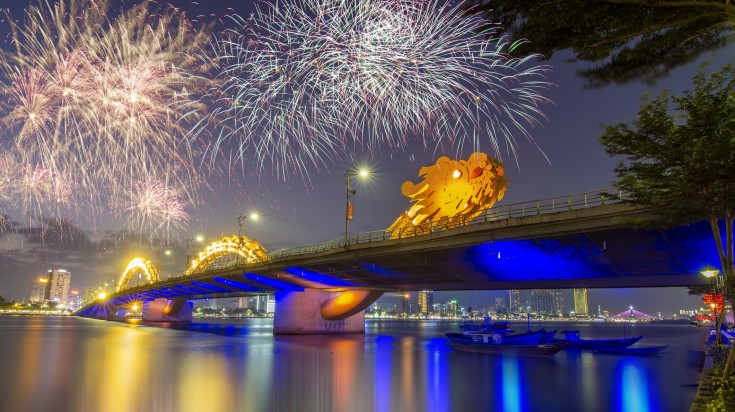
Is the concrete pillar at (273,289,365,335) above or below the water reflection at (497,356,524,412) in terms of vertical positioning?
above

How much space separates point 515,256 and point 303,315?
113 feet

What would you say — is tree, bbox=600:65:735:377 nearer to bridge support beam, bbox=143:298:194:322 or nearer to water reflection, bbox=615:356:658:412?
water reflection, bbox=615:356:658:412

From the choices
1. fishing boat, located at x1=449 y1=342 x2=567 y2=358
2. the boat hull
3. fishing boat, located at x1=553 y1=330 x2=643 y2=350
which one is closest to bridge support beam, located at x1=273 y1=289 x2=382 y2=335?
fishing boat, located at x1=449 y1=342 x2=567 y2=358

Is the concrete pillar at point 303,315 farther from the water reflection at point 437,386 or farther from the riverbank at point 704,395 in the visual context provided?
the riverbank at point 704,395

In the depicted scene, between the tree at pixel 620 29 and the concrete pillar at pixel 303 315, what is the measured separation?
56777 mm

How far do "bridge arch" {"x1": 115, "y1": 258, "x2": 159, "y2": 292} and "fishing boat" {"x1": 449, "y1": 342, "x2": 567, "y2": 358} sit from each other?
113720 mm

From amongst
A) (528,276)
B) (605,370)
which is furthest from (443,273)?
(605,370)

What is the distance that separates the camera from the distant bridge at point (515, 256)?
2878 centimetres

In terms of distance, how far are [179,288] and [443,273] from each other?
2982 inches

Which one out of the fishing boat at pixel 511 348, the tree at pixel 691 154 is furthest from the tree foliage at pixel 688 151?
the fishing boat at pixel 511 348

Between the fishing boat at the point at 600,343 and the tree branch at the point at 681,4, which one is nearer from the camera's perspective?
the tree branch at the point at 681,4

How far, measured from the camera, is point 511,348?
38719 mm

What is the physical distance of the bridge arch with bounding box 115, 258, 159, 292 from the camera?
14205 centimetres

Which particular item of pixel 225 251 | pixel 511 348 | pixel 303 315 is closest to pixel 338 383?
pixel 511 348
